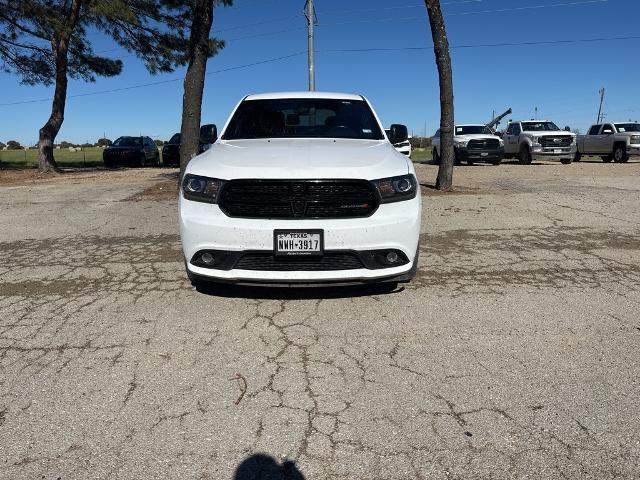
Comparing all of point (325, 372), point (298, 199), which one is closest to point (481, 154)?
point (298, 199)

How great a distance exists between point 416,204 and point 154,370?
88.7 inches

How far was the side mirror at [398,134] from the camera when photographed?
242 inches

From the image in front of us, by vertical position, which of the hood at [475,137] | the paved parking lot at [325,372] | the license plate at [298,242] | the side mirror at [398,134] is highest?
the side mirror at [398,134]

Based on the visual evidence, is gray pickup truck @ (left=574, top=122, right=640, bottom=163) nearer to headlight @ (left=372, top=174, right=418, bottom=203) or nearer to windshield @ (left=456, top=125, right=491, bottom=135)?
windshield @ (left=456, top=125, right=491, bottom=135)

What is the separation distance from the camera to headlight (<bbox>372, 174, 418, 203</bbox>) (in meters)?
3.83

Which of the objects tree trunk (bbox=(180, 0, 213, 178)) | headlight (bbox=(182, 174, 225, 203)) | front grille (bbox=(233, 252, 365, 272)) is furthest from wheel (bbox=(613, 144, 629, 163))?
headlight (bbox=(182, 174, 225, 203))

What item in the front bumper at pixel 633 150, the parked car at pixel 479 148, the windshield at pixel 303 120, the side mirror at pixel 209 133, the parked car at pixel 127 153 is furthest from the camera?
the parked car at pixel 127 153

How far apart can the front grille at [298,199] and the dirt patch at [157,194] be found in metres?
7.63

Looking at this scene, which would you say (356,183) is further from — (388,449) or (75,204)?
(75,204)

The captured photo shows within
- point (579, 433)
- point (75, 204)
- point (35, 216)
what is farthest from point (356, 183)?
point (75, 204)

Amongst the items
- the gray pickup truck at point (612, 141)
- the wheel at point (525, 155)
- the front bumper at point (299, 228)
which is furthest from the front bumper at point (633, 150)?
the front bumper at point (299, 228)

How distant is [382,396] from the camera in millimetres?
2820

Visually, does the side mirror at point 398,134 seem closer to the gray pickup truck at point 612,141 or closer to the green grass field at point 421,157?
the gray pickup truck at point 612,141

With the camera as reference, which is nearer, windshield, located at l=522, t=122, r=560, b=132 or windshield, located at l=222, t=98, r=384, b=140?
windshield, located at l=222, t=98, r=384, b=140
